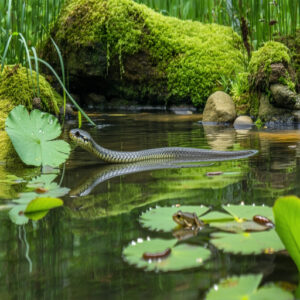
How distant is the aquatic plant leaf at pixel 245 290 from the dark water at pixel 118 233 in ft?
0.26

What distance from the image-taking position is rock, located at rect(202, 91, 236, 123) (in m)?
7.18

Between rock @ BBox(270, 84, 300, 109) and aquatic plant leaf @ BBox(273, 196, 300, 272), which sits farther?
rock @ BBox(270, 84, 300, 109)

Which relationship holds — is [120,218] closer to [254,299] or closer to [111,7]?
[254,299]

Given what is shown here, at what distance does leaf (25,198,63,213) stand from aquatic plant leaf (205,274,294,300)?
1.15 metres

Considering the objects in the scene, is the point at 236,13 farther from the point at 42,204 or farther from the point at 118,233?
the point at 118,233

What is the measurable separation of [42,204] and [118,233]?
1.71 feet

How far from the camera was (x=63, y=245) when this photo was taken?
1.85m

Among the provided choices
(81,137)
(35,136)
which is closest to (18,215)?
(35,136)

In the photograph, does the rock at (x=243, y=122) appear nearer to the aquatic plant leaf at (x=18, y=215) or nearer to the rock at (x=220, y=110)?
the rock at (x=220, y=110)

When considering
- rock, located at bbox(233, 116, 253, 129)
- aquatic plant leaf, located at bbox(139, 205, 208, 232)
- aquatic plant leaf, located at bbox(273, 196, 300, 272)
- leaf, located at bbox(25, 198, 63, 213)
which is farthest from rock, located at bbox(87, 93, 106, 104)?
aquatic plant leaf, located at bbox(273, 196, 300, 272)

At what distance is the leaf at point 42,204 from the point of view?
2236 millimetres

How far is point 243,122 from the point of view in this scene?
6855 mm

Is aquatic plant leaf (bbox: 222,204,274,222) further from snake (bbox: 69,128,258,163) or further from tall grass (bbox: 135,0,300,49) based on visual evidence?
tall grass (bbox: 135,0,300,49)

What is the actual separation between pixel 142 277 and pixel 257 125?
5.58m
